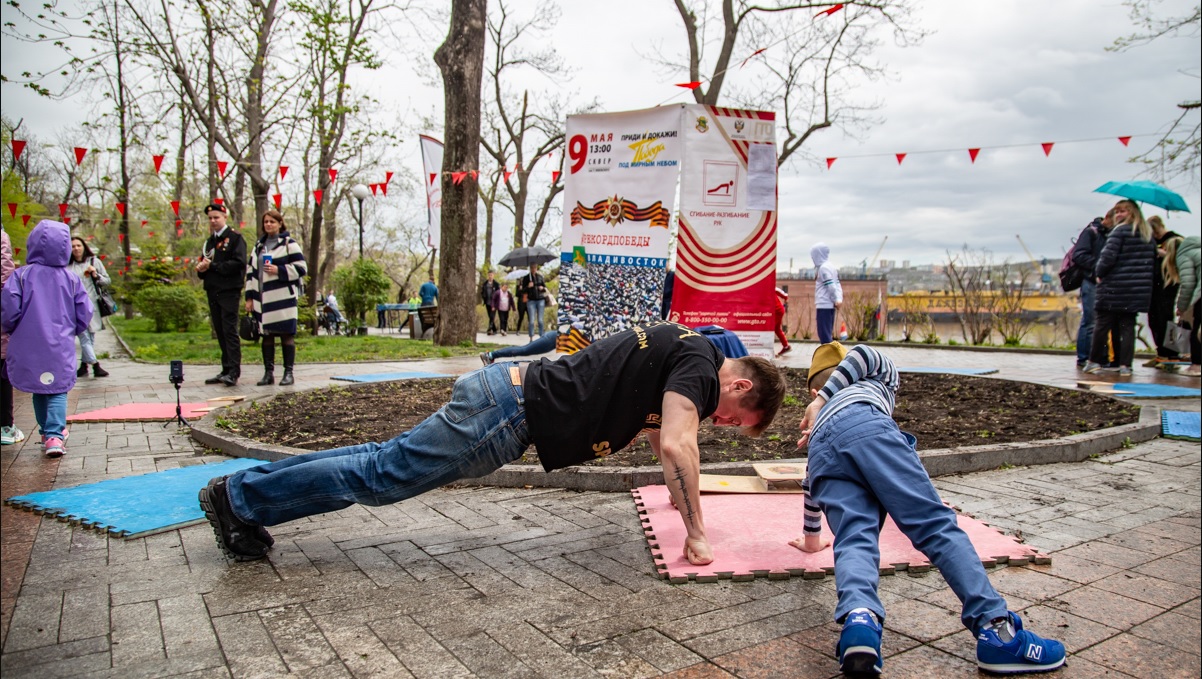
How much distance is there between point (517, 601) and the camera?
282 centimetres

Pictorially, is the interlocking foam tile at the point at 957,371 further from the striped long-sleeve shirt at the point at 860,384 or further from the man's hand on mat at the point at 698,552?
the man's hand on mat at the point at 698,552

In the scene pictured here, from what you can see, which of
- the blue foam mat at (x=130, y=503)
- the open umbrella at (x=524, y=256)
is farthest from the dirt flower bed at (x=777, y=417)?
the open umbrella at (x=524, y=256)

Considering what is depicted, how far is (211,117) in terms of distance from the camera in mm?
18438

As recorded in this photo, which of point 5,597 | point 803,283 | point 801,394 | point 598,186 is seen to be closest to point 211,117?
point 598,186

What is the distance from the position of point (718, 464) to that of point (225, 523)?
2.75m

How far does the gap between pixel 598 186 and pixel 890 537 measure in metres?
4.99

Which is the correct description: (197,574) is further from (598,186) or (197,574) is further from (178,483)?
(598,186)

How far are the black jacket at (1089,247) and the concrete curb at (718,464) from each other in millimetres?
5334

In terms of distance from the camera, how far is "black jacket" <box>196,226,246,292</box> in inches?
330

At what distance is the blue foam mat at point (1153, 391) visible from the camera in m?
8.18

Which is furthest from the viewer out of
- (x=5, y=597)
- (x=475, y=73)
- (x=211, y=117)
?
(x=211, y=117)

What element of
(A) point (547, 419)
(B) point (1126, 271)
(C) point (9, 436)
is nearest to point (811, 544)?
(A) point (547, 419)

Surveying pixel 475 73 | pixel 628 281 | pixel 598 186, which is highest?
pixel 475 73

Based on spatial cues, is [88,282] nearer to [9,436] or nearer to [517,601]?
[9,436]
